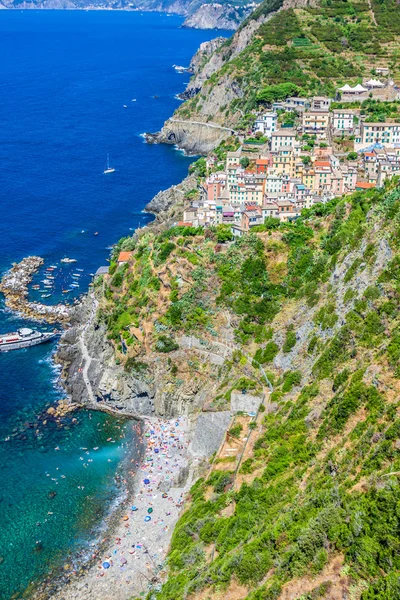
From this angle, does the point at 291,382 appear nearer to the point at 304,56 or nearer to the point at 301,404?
the point at 301,404

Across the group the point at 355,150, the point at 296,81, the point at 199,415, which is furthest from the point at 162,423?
the point at 296,81

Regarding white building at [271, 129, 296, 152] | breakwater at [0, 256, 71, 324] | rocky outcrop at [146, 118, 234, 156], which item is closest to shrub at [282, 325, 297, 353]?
breakwater at [0, 256, 71, 324]

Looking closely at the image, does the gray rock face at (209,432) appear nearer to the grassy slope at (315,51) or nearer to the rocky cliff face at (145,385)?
the rocky cliff face at (145,385)

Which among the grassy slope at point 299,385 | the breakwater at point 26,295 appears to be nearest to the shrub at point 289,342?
the grassy slope at point 299,385

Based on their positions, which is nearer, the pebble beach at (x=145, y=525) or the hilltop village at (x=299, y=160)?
the pebble beach at (x=145, y=525)

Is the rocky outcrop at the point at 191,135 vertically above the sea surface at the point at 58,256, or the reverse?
the rocky outcrop at the point at 191,135

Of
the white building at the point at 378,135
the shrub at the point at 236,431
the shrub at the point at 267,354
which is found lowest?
the shrub at the point at 236,431

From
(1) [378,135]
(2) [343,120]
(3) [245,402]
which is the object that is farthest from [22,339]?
(2) [343,120]

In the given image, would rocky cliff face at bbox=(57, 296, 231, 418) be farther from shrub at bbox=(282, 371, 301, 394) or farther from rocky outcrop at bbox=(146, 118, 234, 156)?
rocky outcrop at bbox=(146, 118, 234, 156)
